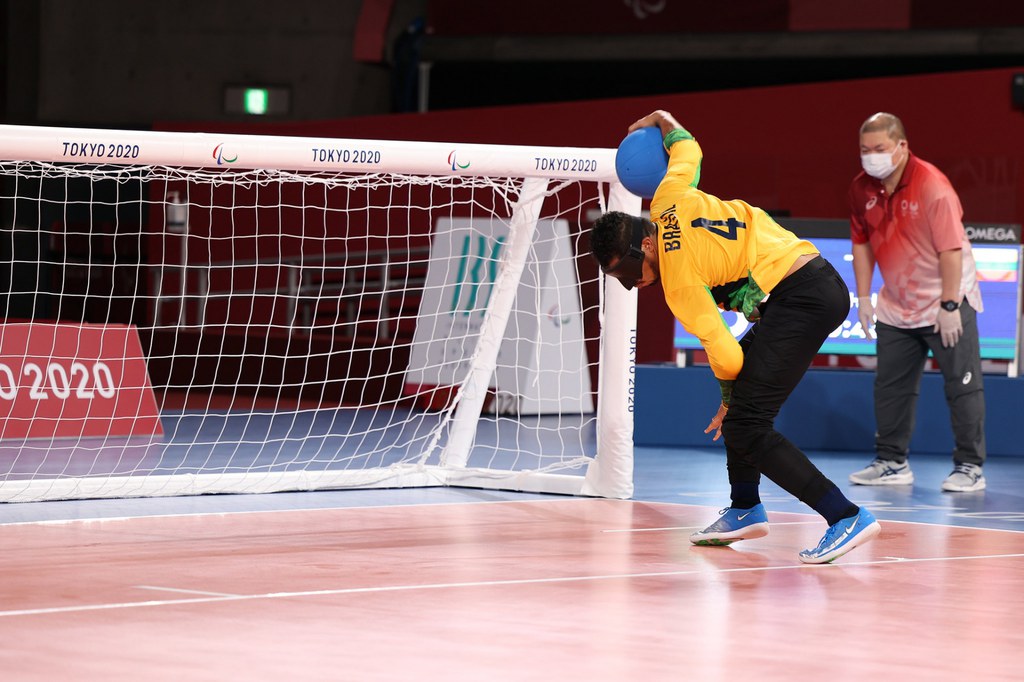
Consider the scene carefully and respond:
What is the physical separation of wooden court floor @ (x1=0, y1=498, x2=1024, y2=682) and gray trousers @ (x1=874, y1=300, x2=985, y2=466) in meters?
1.74

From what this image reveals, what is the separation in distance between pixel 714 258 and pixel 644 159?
45.4 inches

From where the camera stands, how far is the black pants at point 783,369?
5.50 meters

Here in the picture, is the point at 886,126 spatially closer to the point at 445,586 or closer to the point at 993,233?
the point at 993,233

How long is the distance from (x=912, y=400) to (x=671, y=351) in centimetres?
293

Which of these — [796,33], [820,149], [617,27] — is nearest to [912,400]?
[820,149]

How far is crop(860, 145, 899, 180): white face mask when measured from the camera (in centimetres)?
802

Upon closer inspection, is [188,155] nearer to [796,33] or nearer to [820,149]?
[820,149]

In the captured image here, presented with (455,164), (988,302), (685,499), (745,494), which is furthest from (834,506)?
(988,302)

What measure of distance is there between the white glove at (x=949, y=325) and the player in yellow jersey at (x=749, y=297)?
7.98ft

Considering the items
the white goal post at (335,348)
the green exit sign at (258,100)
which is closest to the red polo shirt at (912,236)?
the white goal post at (335,348)

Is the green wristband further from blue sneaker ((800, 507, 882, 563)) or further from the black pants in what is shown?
blue sneaker ((800, 507, 882, 563))

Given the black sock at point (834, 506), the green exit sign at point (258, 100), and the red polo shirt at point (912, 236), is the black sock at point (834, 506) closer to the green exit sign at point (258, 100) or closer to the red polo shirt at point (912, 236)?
the red polo shirt at point (912, 236)

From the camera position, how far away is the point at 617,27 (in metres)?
16.7

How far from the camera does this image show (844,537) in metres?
5.50
